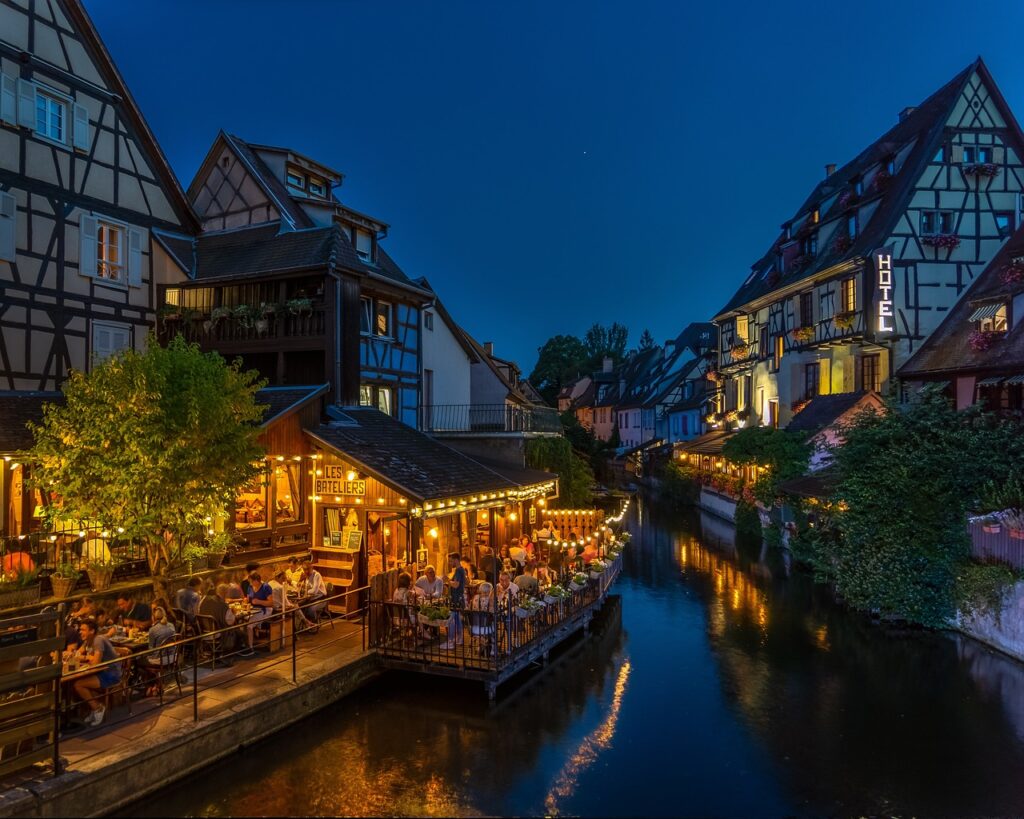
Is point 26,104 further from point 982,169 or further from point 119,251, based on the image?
point 982,169

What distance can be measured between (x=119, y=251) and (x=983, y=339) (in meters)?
25.4

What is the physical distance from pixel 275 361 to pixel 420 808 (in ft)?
48.0

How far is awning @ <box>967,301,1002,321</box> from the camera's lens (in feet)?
71.1

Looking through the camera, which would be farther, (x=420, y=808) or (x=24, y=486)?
(x=24, y=486)

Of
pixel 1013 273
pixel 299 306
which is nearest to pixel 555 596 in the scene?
pixel 299 306

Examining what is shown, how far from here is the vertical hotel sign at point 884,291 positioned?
26938 mm

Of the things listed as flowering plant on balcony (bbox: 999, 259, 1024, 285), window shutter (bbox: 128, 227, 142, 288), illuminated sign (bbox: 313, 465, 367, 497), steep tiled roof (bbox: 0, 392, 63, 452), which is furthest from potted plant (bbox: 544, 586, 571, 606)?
flowering plant on balcony (bbox: 999, 259, 1024, 285)

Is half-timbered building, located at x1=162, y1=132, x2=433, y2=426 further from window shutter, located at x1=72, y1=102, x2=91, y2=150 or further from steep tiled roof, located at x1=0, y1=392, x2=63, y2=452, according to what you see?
steep tiled roof, located at x1=0, y1=392, x2=63, y2=452

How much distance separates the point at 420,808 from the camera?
8562 millimetres

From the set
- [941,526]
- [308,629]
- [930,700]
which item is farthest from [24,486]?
[941,526]

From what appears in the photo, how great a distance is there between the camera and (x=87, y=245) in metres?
18.5

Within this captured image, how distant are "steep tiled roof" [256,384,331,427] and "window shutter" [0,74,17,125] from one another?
339 inches

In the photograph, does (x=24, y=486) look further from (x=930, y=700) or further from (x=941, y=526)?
(x=941, y=526)

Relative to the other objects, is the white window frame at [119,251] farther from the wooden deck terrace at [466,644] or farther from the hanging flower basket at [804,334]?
the hanging flower basket at [804,334]
